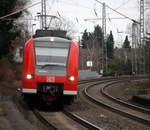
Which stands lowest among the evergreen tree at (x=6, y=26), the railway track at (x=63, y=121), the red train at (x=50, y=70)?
the railway track at (x=63, y=121)

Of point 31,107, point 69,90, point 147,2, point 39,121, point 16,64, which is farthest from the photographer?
point 147,2

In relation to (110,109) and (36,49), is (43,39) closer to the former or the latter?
(36,49)

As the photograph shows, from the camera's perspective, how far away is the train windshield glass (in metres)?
14.2

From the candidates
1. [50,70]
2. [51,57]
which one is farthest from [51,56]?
[50,70]

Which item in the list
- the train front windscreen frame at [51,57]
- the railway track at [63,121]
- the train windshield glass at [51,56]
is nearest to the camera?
the railway track at [63,121]

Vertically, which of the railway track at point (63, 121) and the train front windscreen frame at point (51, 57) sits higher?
the train front windscreen frame at point (51, 57)

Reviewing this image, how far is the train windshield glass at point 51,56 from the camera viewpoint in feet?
46.7

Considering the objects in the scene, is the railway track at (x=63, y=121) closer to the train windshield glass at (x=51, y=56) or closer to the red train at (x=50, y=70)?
the red train at (x=50, y=70)

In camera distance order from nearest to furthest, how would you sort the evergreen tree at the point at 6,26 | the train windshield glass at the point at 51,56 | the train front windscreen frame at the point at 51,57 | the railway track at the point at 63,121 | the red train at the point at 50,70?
1. the railway track at the point at 63,121
2. the red train at the point at 50,70
3. the train front windscreen frame at the point at 51,57
4. the train windshield glass at the point at 51,56
5. the evergreen tree at the point at 6,26

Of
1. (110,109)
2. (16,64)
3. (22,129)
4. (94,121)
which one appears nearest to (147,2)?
(16,64)

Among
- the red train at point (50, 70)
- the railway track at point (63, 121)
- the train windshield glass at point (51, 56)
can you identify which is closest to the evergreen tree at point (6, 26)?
the red train at point (50, 70)

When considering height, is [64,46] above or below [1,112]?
above

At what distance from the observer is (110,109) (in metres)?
15.7

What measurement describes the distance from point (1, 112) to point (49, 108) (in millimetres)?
3072
